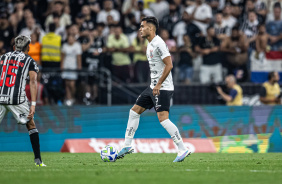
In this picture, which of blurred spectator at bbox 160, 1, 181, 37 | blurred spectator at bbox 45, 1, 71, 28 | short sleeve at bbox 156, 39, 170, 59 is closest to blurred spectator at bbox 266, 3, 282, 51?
blurred spectator at bbox 160, 1, 181, 37

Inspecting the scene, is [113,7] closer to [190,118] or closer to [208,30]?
[208,30]

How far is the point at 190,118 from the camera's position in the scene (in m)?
16.7

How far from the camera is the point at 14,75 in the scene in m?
9.84

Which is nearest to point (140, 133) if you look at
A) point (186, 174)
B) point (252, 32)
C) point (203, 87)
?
point (203, 87)

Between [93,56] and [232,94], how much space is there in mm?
4608

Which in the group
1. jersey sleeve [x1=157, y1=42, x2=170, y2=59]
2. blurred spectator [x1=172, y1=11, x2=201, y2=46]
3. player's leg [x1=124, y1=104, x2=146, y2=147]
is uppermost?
blurred spectator [x1=172, y1=11, x2=201, y2=46]

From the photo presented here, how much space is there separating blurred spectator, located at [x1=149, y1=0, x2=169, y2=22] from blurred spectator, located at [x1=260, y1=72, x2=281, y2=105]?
480cm

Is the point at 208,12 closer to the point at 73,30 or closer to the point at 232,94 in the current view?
the point at 232,94

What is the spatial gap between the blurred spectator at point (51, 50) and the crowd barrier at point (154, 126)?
240 cm

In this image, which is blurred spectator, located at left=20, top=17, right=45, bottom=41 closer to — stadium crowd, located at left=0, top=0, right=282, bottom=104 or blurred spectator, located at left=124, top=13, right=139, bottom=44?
stadium crowd, located at left=0, top=0, right=282, bottom=104

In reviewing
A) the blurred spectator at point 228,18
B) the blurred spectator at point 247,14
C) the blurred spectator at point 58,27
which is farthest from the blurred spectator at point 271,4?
→ the blurred spectator at point 58,27

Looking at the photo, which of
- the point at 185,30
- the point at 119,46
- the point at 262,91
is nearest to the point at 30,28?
the point at 119,46

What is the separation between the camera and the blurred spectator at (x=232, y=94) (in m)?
18.0

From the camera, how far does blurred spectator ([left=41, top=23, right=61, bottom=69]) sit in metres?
18.5
